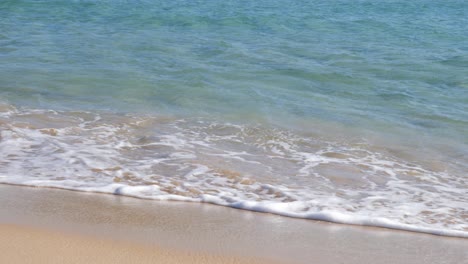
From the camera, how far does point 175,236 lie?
4172mm

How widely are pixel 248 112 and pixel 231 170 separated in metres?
1.96

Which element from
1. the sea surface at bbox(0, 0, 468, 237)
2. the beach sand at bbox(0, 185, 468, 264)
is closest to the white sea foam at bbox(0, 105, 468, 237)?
the sea surface at bbox(0, 0, 468, 237)

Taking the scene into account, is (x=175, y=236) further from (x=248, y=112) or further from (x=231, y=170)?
(x=248, y=112)

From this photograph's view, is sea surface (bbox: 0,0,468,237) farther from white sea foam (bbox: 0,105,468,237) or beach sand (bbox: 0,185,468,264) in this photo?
beach sand (bbox: 0,185,468,264)

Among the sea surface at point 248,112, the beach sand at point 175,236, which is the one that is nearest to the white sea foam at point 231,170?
the sea surface at point 248,112

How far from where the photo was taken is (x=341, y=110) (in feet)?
25.4

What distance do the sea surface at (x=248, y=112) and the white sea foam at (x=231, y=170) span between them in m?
0.02

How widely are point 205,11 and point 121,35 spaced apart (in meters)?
3.23

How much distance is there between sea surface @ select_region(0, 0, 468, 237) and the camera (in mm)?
5223

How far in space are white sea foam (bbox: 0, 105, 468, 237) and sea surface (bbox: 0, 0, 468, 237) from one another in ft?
0.06

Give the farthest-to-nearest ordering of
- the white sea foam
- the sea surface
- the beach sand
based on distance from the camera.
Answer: the sea surface
the white sea foam
the beach sand

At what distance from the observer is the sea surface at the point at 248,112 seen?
17.1ft

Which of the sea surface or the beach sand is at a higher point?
the beach sand

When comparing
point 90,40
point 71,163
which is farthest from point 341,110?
point 90,40
